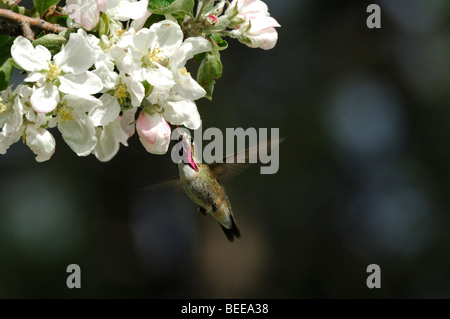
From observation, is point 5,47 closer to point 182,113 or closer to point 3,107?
point 3,107

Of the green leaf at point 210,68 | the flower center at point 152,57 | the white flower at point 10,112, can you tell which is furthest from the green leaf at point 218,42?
the white flower at point 10,112

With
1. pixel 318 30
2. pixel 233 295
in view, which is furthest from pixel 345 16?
pixel 233 295

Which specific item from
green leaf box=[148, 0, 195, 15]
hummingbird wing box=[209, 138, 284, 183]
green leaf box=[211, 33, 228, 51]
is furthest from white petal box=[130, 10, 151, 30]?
hummingbird wing box=[209, 138, 284, 183]

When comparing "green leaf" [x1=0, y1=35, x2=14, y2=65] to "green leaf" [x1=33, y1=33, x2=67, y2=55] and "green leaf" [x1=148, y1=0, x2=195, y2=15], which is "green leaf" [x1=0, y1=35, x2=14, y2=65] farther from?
"green leaf" [x1=148, y1=0, x2=195, y2=15]

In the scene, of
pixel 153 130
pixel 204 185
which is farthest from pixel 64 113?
pixel 204 185

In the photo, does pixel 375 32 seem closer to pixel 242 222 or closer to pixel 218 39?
pixel 242 222

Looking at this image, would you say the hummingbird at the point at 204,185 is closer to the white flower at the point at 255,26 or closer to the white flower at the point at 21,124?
the white flower at the point at 255,26
